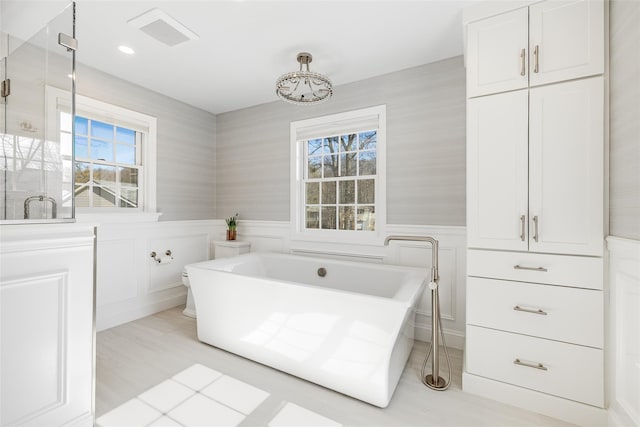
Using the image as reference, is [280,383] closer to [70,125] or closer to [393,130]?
[70,125]

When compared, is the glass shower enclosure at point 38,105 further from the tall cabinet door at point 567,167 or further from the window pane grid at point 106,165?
the tall cabinet door at point 567,167

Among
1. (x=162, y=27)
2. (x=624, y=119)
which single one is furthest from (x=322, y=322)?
(x=162, y=27)

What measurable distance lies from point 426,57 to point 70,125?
102 inches

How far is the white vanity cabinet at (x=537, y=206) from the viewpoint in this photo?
157cm

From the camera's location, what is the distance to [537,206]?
1692 mm

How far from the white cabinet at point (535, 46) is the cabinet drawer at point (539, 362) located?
149 cm

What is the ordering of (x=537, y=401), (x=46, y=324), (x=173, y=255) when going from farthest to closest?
(x=173, y=255) < (x=537, y=401) < (x=46, y=324)

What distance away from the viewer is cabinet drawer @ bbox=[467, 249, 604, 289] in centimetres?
158

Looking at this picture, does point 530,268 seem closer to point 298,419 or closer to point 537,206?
point 537,206

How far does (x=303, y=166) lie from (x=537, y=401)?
110 inches

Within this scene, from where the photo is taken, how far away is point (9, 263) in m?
1.18

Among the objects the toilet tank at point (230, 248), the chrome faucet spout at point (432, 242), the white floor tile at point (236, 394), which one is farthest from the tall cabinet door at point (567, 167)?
the toilet tank at point (230, 248)

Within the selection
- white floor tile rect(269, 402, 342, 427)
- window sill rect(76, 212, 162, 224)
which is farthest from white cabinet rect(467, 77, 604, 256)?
window sill rect(76, 212, 162, 224)

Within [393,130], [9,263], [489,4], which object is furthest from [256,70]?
[9,263]
